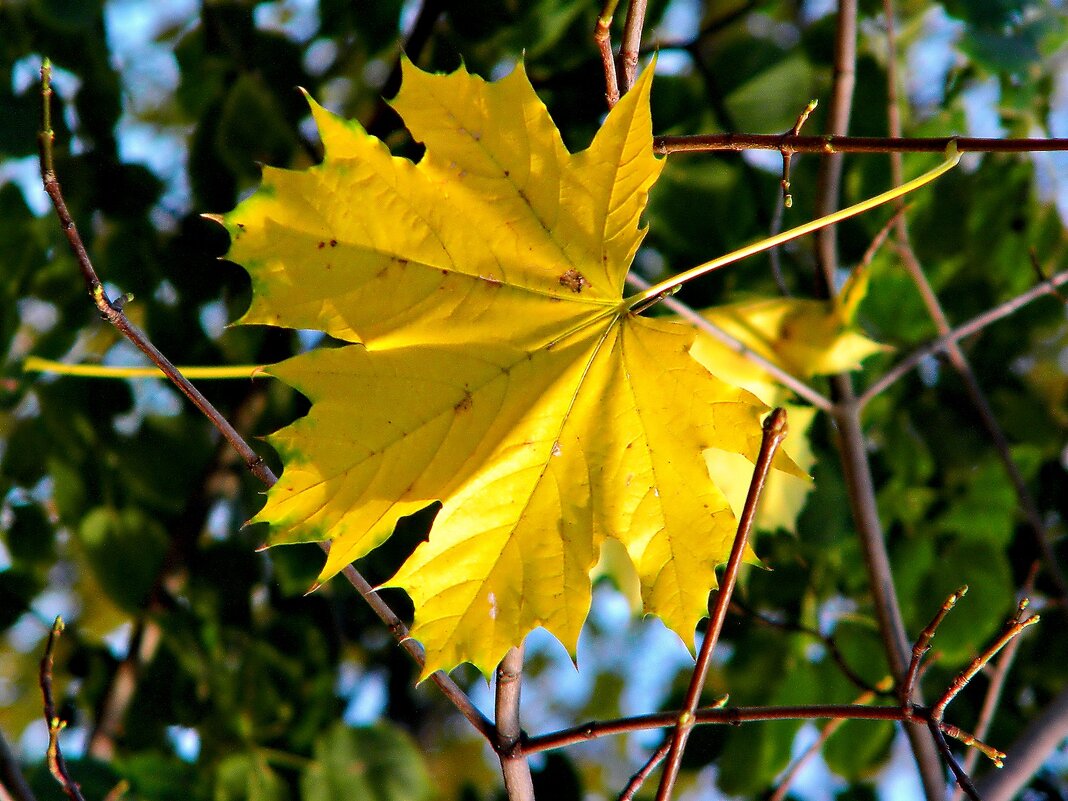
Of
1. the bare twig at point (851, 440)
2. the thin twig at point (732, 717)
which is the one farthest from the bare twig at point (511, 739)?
the bare twig at point (851, 440)

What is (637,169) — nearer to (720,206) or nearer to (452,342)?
(452,342)

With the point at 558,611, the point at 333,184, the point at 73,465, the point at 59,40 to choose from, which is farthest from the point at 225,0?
the point at 558,611

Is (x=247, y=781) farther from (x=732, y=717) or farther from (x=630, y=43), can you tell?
(x=630, y=43)

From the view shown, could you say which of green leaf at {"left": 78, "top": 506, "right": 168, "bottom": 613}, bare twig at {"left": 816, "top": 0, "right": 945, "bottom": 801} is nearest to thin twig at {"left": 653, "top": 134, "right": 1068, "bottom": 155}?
bare twig at {"left": 816, "top": 0, "right": 945, "bottom": 801}

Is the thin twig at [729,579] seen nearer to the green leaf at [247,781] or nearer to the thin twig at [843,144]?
the thin twig at [843,144]

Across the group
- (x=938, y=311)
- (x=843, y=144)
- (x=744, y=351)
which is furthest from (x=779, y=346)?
(x=843, y=144)

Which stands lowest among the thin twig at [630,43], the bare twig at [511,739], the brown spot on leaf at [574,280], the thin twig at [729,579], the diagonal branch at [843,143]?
the bare twig at [511,739]
